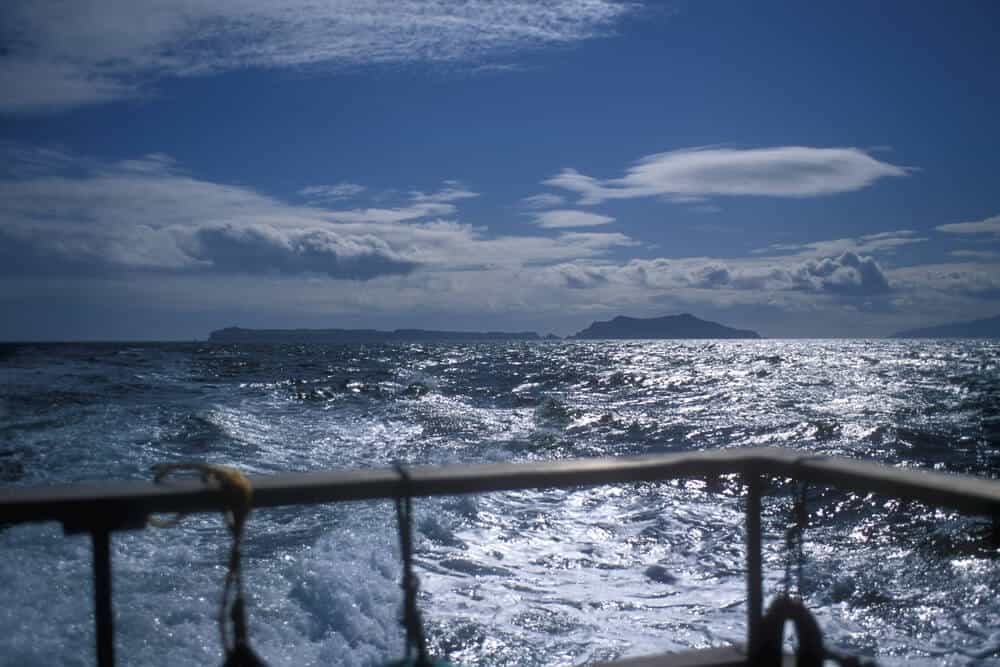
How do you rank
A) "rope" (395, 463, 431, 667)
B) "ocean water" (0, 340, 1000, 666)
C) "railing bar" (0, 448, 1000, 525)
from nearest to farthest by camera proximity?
"railing bar" (0, 448, 1000, 525)
"rope" (395, 463, 431, 667)
"ocean water" (0, 340, 1000, 666)

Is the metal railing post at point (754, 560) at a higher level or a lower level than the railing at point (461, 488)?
lower

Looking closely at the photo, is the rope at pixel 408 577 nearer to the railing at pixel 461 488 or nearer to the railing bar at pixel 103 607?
the railing at pixel 461 488

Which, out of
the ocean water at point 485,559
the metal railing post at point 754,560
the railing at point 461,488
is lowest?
the ocean water at point 485,559

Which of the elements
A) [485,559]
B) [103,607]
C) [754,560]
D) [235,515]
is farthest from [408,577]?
[485,559]

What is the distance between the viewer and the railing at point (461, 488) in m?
1.54

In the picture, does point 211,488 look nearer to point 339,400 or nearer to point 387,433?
point 387,433

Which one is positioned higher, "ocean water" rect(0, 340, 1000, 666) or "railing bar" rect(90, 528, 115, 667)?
"railing bar" rect(90, 528, 115, 667)

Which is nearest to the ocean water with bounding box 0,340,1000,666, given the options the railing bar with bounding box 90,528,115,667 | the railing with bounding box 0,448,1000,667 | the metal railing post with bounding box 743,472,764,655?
the metal railing post with bounding box 743,472,764,655

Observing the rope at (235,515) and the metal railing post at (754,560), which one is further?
the metal railing post at (754,560)

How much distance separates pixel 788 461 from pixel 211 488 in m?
1.33

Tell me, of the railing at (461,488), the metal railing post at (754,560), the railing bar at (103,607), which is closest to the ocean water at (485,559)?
the metal railing post at (754,560)

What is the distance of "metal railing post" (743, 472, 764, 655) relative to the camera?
6.60 ft

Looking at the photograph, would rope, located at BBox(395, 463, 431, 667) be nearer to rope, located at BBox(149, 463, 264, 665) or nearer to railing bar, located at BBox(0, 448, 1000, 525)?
railing bar, located at BBox(0, 448, 1000, 525)

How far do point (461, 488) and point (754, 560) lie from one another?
0.82 m
